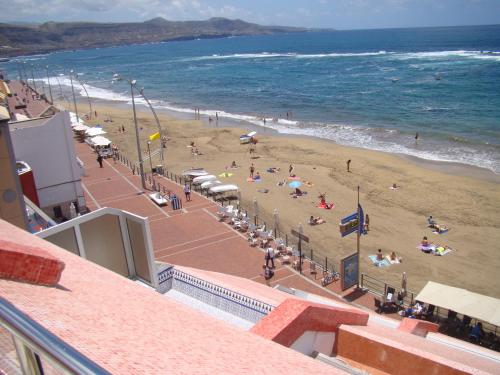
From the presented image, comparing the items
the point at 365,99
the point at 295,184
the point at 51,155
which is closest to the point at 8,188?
the point at 51,155

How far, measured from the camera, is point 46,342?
1.55 meters

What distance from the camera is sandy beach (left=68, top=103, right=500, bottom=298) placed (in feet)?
58.0

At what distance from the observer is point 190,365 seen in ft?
8.77

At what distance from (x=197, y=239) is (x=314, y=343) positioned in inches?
484

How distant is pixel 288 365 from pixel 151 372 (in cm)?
135

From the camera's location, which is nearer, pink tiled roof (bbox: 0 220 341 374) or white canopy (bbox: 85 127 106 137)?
pink tiled roof (bbox: 0 220 341 374)

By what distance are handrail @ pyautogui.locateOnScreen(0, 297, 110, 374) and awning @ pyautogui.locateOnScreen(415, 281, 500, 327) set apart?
1270 cm

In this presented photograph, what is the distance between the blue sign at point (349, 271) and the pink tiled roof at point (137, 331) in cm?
1084

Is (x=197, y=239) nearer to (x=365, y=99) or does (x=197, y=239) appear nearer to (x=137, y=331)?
(x=137, y=331)

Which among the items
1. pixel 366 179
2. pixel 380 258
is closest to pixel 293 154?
pixel 366 179

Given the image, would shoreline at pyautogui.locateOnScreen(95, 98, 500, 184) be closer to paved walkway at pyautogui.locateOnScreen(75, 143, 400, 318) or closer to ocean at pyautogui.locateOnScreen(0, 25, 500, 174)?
ocean at pyautogui.locateOnScreen(0, 25, 500, 174)

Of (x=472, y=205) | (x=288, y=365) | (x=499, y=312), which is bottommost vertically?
(x=472, y=205)

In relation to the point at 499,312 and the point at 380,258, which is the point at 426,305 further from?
the point at 380,258

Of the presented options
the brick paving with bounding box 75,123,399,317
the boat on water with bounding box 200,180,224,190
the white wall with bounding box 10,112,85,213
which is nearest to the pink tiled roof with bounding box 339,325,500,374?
the brick paving with bounding box 75,123,399,317
